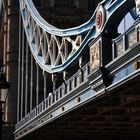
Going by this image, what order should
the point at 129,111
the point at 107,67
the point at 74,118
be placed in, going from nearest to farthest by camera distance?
the point at 107,67, the point at 129,111, the point at 74,118

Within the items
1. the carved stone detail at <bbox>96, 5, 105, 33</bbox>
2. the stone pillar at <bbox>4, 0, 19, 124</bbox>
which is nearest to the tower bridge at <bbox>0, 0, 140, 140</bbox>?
the carved stone detail at <bbox>96, 5, 105, 33</bbox>

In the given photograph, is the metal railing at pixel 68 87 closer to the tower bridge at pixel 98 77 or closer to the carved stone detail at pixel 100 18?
the tower bridge at pixel 98 77

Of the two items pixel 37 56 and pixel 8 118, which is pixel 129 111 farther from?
pixel 8 118

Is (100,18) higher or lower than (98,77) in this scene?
higher

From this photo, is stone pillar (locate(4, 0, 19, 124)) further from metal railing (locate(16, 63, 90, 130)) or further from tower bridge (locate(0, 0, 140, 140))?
metal railing (locate(16, 63, 90, 130))

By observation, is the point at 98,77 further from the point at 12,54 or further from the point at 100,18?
the point at 12,54

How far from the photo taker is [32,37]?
4425 cm

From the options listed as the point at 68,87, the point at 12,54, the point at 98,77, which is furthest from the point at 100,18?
the point at 12,54

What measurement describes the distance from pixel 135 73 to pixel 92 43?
4553 mm

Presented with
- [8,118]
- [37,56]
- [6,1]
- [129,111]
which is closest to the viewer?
[129,111]

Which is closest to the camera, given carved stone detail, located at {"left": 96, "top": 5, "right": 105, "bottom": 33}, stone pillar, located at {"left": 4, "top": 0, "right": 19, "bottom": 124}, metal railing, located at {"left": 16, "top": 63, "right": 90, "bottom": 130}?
carved stone detail, located at {"left": 96, "top": 5, "right": 105, "bottom": 33}

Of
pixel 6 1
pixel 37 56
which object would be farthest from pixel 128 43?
pixel 6 1

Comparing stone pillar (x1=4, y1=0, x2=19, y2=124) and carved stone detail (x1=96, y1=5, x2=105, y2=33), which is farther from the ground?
stone pillar (x1=4, y1=0, x2=19, y2=124)

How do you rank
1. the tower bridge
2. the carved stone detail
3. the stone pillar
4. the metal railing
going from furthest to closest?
the stone pillar
the metal railing
the carved stone detail
the tower bridge
